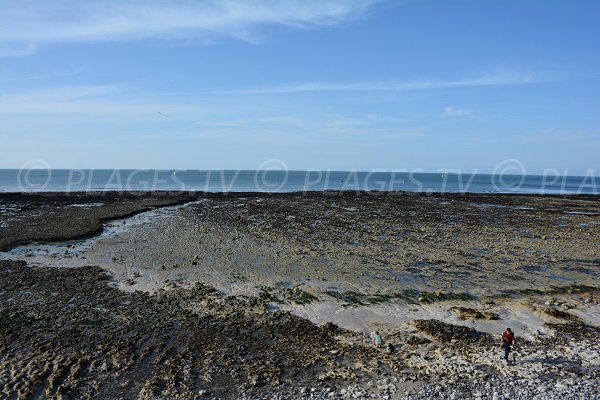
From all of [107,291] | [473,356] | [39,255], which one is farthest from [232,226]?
[473,356]

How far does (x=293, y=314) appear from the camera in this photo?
1581 centimetres

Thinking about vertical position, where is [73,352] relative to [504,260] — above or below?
below

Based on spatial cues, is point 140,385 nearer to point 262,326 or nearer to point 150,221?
point 262,326

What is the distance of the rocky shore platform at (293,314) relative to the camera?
1084 centimetres

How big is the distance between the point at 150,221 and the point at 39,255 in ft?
50.0

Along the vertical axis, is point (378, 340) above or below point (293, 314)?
above

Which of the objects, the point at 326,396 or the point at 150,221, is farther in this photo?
the point at 150,221

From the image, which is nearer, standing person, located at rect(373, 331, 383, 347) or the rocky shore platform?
the rocky shore platform

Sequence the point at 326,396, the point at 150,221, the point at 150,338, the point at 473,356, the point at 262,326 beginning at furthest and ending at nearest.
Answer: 1. the point at 150,221
2. the point at 262,326
3. the point at 150,338
4. the point at 473,356
5. the point at 326,396

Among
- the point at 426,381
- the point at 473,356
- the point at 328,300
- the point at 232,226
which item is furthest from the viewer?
the point at 232,226

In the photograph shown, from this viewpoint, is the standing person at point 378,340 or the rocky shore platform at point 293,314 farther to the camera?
the standing person at point 378,340

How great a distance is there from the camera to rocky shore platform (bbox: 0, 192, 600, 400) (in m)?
→ 10.8

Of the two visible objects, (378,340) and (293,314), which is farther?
(293,314)

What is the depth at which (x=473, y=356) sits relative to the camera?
12273 millimetres
